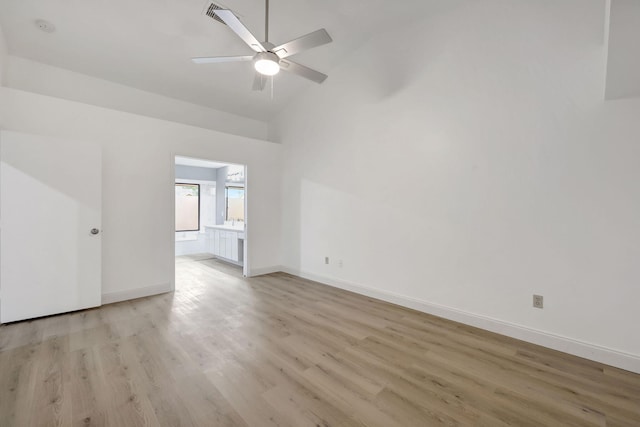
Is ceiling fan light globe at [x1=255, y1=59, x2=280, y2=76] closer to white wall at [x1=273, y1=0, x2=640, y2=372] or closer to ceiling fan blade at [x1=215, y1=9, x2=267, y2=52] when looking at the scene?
ceiling fan blade at [x1=215, y1=9, x2=267, y2=52]

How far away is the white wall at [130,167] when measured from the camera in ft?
10.2

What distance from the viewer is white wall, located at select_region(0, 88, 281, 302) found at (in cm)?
311

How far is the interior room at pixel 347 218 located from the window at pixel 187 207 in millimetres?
3329

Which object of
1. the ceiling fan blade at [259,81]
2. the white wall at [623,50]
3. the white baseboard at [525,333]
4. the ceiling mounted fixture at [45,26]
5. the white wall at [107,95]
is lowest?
the white baseboard at [525,333]

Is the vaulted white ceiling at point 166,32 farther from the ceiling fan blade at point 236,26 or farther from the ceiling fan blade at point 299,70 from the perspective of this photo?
the ceiling fan blade at point 236,26

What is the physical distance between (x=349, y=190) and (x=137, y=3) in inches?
133

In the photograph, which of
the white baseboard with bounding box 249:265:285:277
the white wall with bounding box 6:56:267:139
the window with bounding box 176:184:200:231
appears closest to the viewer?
the white wall with bounding box 6:56:267:139

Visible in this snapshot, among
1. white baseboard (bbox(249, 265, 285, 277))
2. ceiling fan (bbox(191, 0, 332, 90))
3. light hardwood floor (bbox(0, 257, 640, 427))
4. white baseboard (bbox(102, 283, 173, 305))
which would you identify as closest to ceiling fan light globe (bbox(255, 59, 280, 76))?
ceiling fan (bbox(191, 0, 332, 90))

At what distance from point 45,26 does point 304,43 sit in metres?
3.06

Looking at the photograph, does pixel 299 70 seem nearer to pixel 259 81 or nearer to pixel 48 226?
pixel 259 81

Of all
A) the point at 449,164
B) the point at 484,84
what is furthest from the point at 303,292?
the point at 484,84

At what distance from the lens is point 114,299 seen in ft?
11.5

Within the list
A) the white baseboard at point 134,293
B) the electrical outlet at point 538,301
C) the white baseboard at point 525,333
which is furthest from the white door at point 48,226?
the electrical outlet at point 538,301

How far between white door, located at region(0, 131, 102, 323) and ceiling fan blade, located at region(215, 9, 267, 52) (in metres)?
2.45
